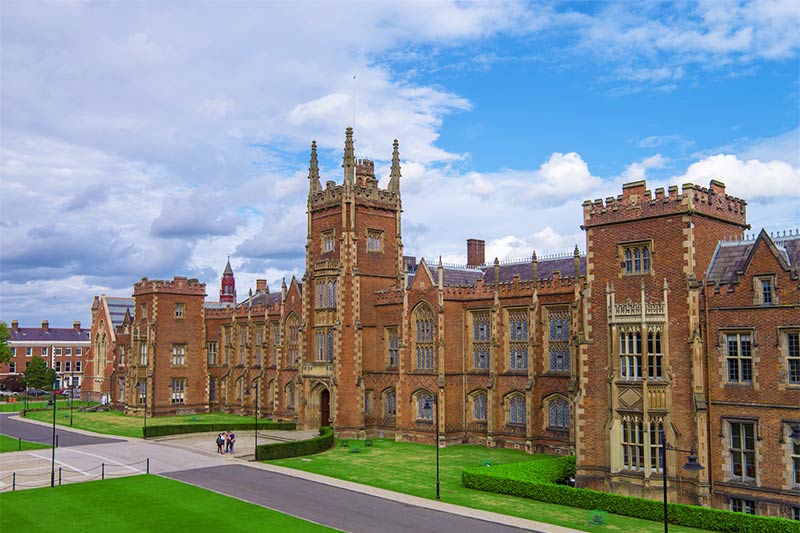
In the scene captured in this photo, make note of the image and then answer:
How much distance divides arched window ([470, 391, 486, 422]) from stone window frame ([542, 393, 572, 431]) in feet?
17.9

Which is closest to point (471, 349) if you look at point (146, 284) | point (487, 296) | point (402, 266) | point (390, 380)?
point (487, 296)

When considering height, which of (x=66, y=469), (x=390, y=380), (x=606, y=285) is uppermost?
(x=606, y=285)

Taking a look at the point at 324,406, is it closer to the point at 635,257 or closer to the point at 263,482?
the point at 263,482

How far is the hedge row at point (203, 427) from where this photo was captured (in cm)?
5550

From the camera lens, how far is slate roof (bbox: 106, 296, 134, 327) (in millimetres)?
91062

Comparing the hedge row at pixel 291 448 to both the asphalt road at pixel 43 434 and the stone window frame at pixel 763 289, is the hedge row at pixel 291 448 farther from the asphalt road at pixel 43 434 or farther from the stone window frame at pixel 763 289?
the stone window frame at pixel 763 289

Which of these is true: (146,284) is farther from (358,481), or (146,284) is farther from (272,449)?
(358,481)

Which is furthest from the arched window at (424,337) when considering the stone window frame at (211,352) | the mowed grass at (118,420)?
the stone window frame at (211,352)

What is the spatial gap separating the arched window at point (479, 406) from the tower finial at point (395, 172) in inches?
749

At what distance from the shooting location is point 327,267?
187 feet

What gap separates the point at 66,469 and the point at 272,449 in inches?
467

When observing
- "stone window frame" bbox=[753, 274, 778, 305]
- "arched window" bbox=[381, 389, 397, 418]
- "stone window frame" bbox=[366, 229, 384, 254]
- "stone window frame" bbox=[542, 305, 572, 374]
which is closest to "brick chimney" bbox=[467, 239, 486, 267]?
"stone window frame" bbox=[366, 229, 384, 254]

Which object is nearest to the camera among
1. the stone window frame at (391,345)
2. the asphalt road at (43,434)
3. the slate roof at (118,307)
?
the asphalt road at (43,434)

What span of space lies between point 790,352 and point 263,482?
85.0 feet
